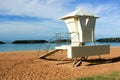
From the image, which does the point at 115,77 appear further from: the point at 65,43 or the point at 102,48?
the point at 65,43

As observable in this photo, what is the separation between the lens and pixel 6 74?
12.8 metres

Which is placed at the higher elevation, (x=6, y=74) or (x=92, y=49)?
(x=92, y=49)

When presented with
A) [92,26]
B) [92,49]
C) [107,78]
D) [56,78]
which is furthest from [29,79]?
[92,26]

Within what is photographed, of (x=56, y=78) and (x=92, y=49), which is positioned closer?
(x=56, y=78)

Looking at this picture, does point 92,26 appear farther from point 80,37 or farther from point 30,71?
point 30,71

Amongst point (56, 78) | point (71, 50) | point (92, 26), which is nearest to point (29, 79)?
point (56, 78)

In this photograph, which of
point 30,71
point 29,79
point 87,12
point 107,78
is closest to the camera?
point 107,78

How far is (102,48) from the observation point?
1759cm

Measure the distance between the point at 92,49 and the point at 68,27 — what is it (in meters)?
2.65

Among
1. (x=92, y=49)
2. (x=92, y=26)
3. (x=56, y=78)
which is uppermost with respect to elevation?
(x=92, y=26)

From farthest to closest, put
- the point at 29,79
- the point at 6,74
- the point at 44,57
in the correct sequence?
the point at 44,57
the point at 6,74
the point at 29,79

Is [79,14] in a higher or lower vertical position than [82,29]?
higher

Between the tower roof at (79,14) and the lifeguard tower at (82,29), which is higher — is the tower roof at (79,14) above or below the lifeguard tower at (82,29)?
above

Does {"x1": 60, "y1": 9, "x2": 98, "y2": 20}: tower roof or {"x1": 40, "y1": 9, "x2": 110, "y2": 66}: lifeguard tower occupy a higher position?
{"x1": 60, "y1": 9, "x2": 98, "y2": 20}: tower roof
